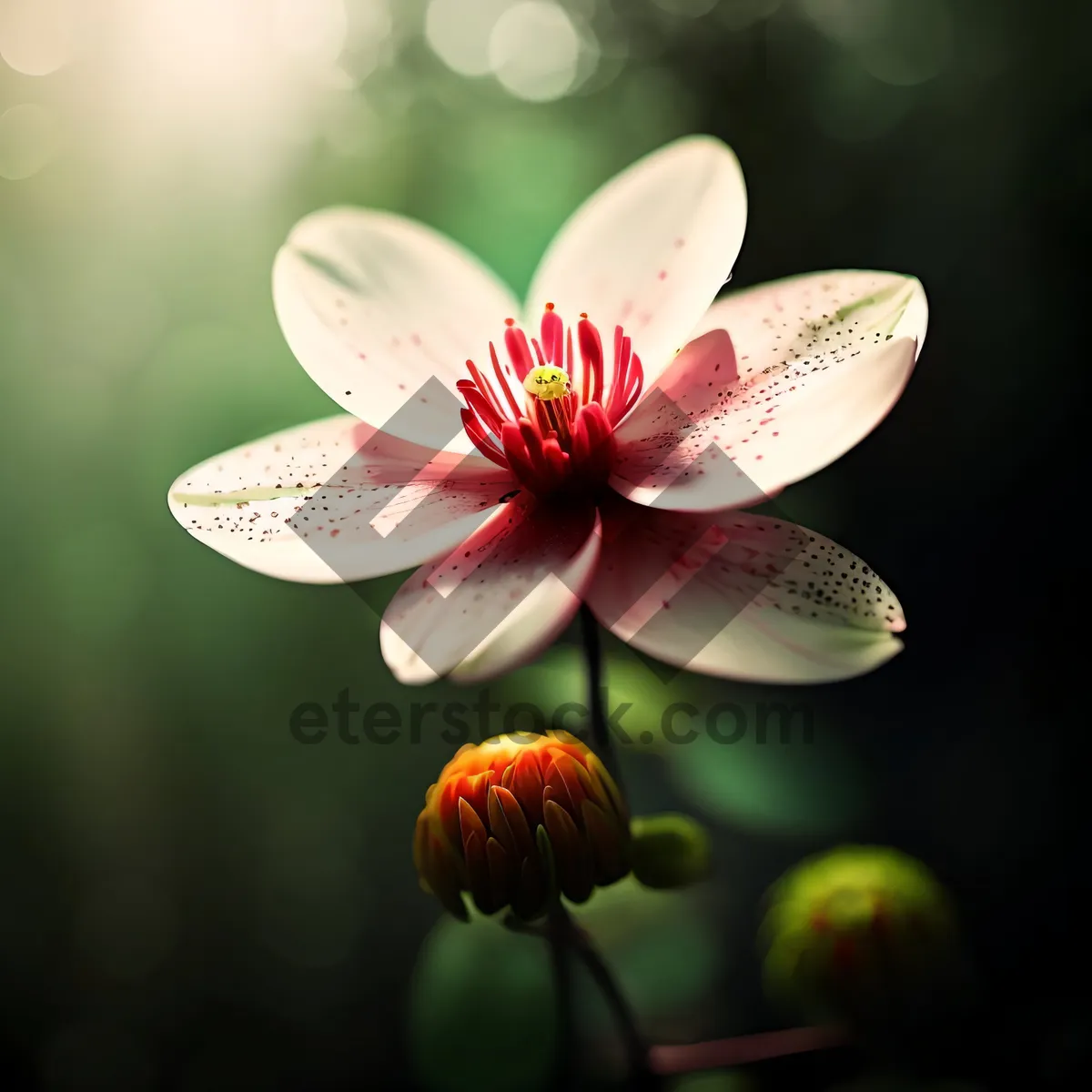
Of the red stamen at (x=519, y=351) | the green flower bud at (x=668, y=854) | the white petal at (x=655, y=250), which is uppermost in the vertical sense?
the white petal at (x=655, y=250)

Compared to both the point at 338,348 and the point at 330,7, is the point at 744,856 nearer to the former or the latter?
the point at 338,348

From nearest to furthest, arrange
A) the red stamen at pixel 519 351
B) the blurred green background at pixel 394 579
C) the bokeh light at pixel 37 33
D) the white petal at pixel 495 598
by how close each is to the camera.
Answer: the white petal at pixel 495 598
the red stamen at pixel 519 351
the blurred green background at pixel 394 579
the bokeh light at pixel 37 33

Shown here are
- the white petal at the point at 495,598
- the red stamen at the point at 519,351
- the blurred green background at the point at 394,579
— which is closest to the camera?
the white petal at the point at 495,598

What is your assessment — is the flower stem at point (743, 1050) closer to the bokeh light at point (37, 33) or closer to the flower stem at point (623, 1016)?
the flower stem at point (623, 1016)

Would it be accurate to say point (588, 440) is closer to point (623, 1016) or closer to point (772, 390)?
point (772, 390)

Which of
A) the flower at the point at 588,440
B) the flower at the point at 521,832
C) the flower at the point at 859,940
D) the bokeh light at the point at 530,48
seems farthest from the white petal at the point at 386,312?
the bokeh light at the point at 530,48

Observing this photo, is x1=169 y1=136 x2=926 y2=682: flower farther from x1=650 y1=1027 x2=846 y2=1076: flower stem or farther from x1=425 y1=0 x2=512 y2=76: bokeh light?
x1=425 y1=0 x2=512 y2=76: bokeh light

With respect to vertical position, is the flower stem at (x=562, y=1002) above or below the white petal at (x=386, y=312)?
below

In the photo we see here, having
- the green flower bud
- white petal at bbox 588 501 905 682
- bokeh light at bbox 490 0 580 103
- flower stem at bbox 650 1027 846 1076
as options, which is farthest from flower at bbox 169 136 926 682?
bokeh light at bbox 490 0 580 103
